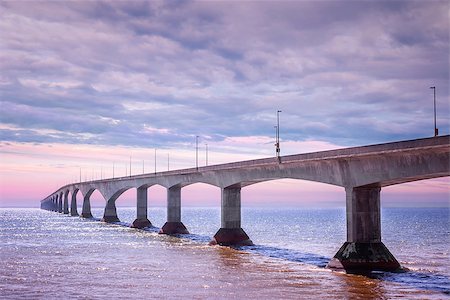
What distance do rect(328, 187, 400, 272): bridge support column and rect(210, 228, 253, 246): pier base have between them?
1970 cm

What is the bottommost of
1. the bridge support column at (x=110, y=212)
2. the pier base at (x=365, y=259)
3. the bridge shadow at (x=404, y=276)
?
the bridge shadow at (x=404, y=276)

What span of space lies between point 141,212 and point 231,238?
39.1 meters

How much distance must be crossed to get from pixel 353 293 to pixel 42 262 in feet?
78.2

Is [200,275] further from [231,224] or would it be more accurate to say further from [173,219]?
[173,219]

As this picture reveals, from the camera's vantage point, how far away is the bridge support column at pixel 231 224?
59.7 metres

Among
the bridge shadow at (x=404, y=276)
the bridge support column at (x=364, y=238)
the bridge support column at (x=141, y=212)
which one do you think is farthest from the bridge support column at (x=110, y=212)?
the bridge support column at (x=364, y=238)

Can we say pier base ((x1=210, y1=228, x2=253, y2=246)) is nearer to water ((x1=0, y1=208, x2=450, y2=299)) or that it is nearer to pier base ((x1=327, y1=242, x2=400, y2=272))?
water ((x1=0, y1=208, x2=450, y2=299))

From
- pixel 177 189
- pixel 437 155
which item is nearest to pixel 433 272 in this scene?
pixel 437 155

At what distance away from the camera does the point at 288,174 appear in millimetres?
49312

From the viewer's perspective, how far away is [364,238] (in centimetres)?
3984

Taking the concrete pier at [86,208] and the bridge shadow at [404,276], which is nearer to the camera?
the bridge shadow at [404,276]

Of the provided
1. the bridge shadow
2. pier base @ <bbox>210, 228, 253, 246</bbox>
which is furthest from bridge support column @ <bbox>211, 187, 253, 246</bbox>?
the bridge shadow

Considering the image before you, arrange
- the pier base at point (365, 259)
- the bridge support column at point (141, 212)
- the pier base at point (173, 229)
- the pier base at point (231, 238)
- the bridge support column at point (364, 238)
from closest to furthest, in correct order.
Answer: the pier base at point (365, 259) → the bridge support column at point (364, 238) → the pier base at point (231, 238) → the pier base at point (173, 229) → the bridge support column at point (141, 212)

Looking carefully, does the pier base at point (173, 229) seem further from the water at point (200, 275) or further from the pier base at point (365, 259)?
the pier base at point (365, 259)
